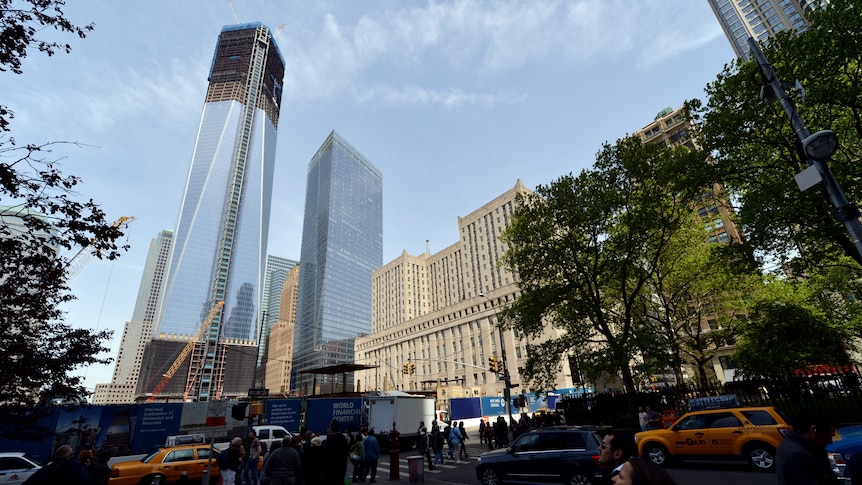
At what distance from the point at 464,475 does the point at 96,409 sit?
796 inches

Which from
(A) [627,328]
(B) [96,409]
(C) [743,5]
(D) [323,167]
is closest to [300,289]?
(D) [323,167]

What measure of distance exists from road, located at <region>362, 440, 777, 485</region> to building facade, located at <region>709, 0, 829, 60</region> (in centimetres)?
11993

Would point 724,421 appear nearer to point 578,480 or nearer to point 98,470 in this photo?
point 578,480

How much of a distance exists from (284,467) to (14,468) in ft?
47.6

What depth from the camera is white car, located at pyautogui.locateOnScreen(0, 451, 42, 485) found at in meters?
13.5

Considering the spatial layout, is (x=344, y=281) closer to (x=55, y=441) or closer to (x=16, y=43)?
(x=55, y=441)

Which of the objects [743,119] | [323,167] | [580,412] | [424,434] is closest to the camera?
[743,119]

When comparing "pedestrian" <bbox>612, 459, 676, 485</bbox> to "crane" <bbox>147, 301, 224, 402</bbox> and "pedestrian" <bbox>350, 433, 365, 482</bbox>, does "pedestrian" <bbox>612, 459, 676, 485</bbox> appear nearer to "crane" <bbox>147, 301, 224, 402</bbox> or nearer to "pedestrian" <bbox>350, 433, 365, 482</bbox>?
"pedestrian" <bbox>350, 433, 365, 482</bbox>

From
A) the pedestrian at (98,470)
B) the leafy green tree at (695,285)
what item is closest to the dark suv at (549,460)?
the pedestrian at (98,470)

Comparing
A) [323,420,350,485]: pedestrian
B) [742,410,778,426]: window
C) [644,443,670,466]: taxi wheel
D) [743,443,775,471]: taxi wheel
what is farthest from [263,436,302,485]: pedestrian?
[742,410,778,426]: window

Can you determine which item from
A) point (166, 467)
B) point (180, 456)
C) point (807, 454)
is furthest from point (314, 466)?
point (180, 456)

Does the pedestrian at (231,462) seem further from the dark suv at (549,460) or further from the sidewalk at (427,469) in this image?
the dark suv at (549,460)

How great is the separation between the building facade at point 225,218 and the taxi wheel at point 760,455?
484 feet

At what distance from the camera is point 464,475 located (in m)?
14.8
